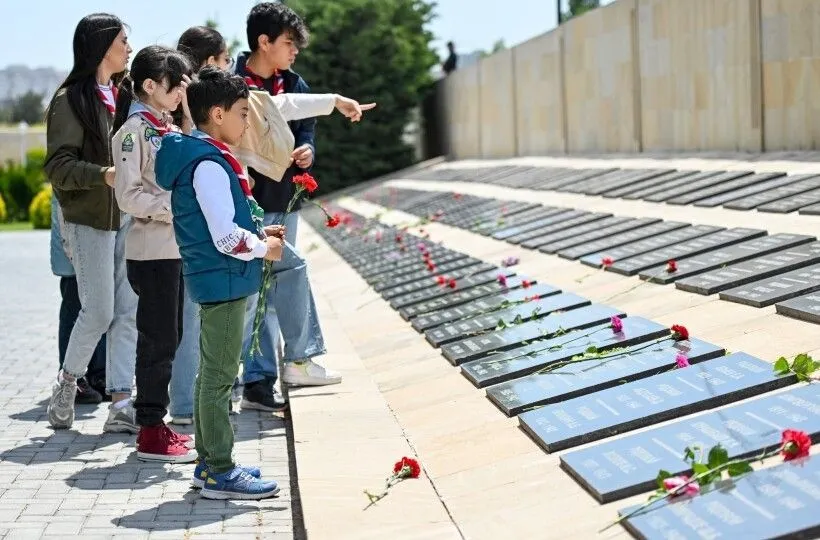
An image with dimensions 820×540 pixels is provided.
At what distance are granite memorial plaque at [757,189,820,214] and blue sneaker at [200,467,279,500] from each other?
4122 millimetres

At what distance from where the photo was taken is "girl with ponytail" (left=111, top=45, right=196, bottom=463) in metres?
5.00

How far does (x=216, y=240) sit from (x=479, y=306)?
112 inches

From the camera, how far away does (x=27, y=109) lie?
250 ft

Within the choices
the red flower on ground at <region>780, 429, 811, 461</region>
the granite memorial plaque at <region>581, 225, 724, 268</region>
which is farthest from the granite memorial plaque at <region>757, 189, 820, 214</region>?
the red flower on ground at <region>780, 429, 811, 461</region>

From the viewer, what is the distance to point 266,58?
237 inches

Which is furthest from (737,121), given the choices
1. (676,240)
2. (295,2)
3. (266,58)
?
(295,2)

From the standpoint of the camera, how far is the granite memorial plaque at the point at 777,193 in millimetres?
7863

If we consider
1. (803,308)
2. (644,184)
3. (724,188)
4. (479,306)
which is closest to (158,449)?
(479,306)

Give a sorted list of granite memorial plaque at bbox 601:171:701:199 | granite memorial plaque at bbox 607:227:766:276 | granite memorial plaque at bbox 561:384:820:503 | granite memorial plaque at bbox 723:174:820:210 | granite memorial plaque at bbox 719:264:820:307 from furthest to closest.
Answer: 1. granite memorial plaque at bbox 601:171:701:199
2. granite memorial plaque at bbox 723:174:820:210
3. granite memorial plaque at bbox 607:227:766:276
4. granite memorial plaque at bbox 719:264:820:307
5. granite memorial plaque at bbox 561:384:820:503

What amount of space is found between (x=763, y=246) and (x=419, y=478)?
2.74 m

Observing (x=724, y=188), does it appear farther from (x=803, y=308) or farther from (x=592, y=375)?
(x=592, y=375)

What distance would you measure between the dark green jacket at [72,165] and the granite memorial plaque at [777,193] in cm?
413

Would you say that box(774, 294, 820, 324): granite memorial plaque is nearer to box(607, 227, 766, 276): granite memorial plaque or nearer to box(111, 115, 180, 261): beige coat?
box(607, 227, 766, 276): granite memorial plaque

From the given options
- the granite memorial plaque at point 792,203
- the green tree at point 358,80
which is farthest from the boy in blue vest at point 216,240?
the green tree at point 358,80
